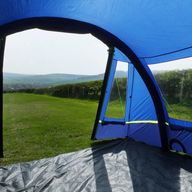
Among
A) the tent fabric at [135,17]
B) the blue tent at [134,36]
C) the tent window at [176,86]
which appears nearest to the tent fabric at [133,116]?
the blue tent at [134,36]

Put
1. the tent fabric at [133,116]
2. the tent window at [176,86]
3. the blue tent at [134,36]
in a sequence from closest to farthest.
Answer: the blue tent at [134,36] → the tent window at [176,86] → the tent fabric at [133,116]

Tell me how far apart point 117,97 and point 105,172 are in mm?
1492

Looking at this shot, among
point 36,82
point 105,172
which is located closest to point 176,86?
point 105,172

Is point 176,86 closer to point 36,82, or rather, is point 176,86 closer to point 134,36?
point 134,36

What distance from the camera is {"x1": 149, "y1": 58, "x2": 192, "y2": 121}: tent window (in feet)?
10.6

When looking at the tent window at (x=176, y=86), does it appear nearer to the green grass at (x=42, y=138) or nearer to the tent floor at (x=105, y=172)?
the tent floor at (x=105, y=172)

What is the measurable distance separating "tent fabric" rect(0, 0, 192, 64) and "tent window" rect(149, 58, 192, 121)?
15 cm

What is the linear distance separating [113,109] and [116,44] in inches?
44.4

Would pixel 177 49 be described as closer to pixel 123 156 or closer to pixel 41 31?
pixel 123 156

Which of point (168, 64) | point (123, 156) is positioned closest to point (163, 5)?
point (168, 64)

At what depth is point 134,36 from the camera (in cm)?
306

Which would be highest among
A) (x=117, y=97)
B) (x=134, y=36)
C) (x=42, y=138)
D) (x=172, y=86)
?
(x=134, y=36)

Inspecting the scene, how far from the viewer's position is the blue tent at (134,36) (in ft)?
8.52

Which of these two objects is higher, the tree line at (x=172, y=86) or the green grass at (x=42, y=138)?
the tree line at (x=172, y=86)
